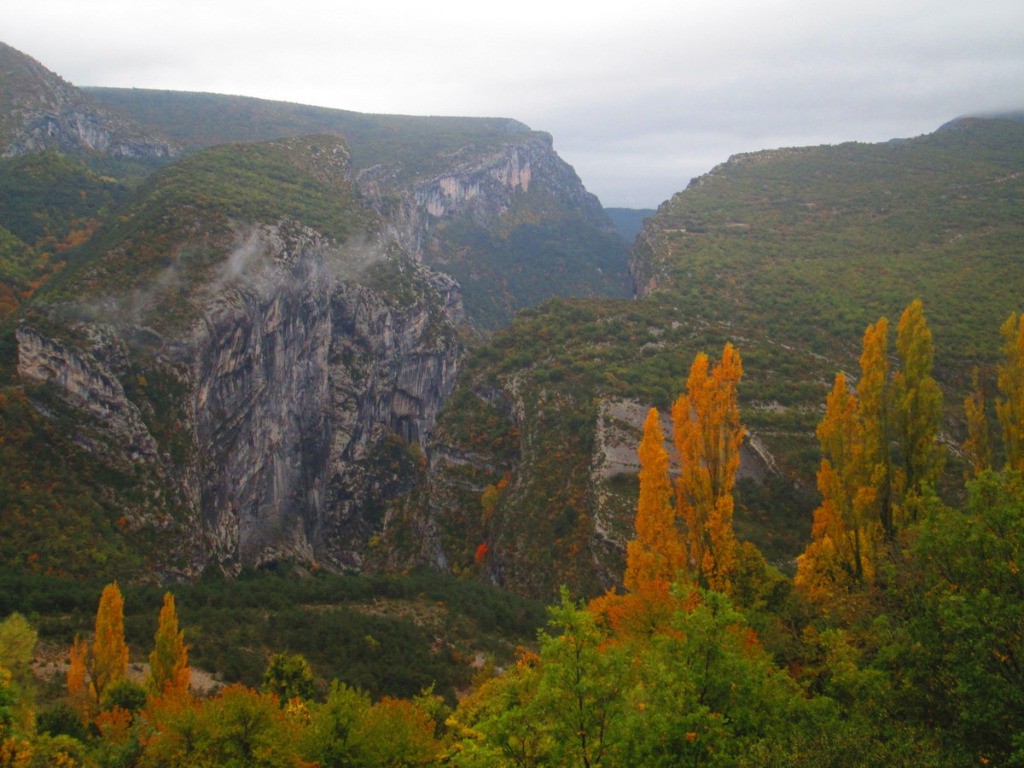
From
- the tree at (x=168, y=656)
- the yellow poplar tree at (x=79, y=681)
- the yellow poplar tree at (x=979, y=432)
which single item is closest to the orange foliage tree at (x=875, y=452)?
the yellow poplar tree at (x=979, y=432)

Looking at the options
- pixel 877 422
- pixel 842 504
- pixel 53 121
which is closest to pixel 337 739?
pixel 842 504

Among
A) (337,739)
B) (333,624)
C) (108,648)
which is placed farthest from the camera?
(333,624)

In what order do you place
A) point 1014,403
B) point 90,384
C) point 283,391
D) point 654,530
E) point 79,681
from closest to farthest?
point 654,530
point 1014,403
point 79,681
point 90,384
point 283,391

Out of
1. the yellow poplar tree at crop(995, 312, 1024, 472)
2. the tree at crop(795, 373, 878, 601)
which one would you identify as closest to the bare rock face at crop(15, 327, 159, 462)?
the tree at crop(795, 373, 878, 601)

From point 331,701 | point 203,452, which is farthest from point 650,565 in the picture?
point 203,452

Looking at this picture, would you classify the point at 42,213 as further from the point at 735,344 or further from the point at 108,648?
the point at 735,344

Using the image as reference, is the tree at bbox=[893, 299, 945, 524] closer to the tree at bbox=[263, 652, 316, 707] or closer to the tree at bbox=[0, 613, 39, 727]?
the tree at bbox=[263, 652, 316, 707]

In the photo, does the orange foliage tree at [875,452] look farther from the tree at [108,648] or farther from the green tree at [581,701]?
the tree at [108,648]
